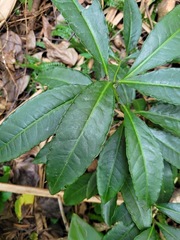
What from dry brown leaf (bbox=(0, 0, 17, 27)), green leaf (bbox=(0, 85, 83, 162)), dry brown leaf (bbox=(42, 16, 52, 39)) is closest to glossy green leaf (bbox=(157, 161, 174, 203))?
green leaf (bbox=(0, 85, 83, 162))

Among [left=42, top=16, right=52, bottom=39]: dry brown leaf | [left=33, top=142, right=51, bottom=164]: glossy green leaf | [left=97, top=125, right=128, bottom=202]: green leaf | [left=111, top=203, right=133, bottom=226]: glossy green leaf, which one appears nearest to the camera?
[left=97, top=125, right=128, bottom=202]: green leaf

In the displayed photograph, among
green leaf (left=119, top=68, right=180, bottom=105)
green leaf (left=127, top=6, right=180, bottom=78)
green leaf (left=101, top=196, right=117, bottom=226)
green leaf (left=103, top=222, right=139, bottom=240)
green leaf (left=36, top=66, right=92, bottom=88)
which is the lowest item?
green leaf (left=103, top=222, right=139, bottom=240)

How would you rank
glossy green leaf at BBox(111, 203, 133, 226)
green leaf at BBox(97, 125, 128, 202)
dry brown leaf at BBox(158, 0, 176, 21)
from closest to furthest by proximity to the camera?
green leaf at BBox(97, 125, 128, 202)
glossy green leaf at BBox(111, 203, 133, 226)
dry brown leaf at BBox(158, 0, 176, 21)

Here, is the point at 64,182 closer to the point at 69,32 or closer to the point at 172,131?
the point at 172,131

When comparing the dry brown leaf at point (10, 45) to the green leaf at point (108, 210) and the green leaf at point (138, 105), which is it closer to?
the green leaf at point (138, 105)

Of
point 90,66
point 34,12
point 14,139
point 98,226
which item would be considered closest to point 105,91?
point 14,139

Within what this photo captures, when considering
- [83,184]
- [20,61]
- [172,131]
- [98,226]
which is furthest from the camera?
[20,61]

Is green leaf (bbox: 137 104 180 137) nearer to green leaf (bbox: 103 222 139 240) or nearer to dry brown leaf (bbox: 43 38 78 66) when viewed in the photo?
green leaf (bbox: 103 222 139 240)
